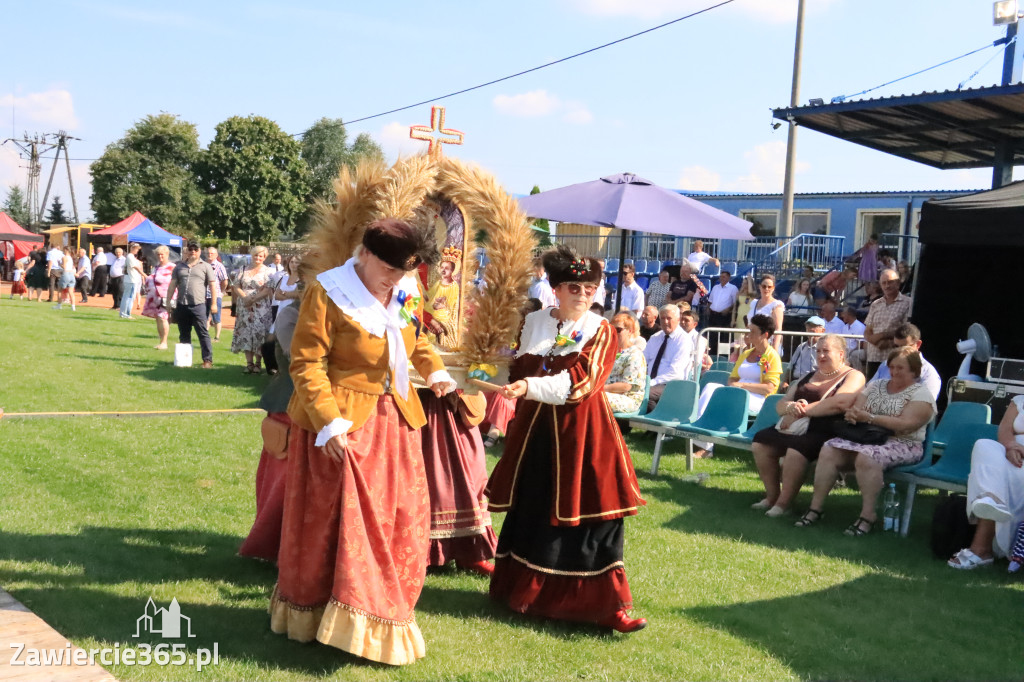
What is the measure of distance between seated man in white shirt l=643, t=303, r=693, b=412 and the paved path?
6704 mm

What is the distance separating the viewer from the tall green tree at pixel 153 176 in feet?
191

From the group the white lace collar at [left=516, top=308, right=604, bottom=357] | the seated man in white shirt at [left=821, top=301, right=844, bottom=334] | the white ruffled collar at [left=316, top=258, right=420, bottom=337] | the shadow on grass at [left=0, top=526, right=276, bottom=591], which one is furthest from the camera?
the seated man in white shirt at [left=821, top=301, right=844, bottom=334]

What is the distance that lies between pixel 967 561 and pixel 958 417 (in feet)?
5.99

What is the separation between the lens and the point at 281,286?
12.1 metres

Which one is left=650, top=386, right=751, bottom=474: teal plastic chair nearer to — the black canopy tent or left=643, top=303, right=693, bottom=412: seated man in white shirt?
left=643, top=303, right=693, bottom=412: seated man in white shirt

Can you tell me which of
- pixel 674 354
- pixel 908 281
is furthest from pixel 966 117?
pixel 674 354

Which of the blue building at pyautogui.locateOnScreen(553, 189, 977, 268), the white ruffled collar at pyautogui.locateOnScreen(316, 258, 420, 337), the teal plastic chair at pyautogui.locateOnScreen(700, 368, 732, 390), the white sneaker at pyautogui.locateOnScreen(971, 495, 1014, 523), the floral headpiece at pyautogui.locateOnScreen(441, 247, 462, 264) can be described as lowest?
the white sneaker at pyautogui.locateOnScreen(971, 495, 1014, 523)

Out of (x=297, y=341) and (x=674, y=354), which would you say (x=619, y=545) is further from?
(x=674, y=354)

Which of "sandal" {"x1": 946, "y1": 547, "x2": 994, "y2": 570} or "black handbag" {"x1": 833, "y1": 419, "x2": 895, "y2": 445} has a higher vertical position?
"black handbag" {"x1": 833, "y1": 419, "x2": 895, "y2": 445}

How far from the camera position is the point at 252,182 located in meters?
55.8

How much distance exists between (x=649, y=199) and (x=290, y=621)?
27.1 feet

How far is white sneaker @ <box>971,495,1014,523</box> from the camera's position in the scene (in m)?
6.15

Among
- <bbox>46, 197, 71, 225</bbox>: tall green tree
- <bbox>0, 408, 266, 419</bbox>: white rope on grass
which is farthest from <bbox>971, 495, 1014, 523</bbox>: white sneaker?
<bbox>46, 197, 71, 225</bbox>: tall green tree

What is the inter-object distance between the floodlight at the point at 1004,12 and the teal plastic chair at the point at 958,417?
7.39 m
